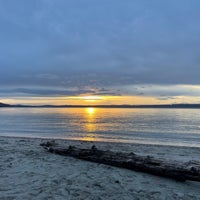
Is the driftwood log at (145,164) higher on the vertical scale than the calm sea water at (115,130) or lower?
higher

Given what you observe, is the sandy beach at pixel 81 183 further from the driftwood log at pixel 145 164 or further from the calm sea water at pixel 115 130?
the calm sea water at pixel 115 130

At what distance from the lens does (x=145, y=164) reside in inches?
409

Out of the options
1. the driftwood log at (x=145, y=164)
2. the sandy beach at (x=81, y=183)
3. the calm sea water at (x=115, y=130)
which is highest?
the driftwood log at (x=145, y=164)

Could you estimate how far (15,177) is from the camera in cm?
904

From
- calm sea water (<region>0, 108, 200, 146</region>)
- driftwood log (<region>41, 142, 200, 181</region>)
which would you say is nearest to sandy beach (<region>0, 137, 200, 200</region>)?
driftwood log (<region>41, 142, 200, 181</region>)

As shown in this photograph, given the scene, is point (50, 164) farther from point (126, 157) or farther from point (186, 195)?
point (186, 195)

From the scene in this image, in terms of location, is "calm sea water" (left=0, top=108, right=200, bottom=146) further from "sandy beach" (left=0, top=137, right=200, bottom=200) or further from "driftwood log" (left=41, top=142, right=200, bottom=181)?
"sandy beach" (left=0, top=137, right=200, bottom=200)

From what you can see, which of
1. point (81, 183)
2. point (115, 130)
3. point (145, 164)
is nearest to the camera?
point (81, 183)

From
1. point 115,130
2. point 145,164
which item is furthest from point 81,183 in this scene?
point 115,130

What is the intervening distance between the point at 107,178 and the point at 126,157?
7.05 ft

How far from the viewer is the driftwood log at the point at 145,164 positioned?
950cm

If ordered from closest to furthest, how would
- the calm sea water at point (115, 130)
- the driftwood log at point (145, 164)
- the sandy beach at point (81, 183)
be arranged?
the sandy beach at point (81, 183) → the driftwood log at point (145, 164) → the calm sea water at point (115, 130)

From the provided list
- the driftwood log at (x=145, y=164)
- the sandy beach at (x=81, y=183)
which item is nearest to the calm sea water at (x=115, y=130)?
the driftwood log at (x=145, y=164)

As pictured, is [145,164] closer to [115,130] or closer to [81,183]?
[81,183]
